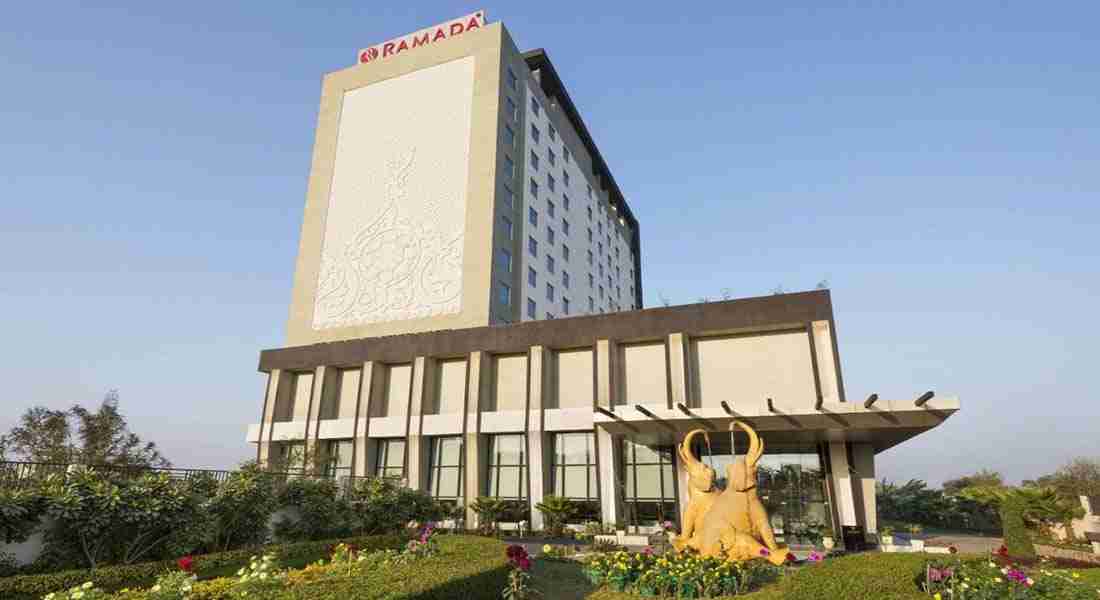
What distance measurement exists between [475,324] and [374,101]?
24.0 metres

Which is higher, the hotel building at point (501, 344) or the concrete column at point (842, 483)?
the hotel building at point (501, 344)

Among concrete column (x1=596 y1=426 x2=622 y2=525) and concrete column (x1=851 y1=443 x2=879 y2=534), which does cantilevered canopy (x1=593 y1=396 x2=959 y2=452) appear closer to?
concrete column (x1=851 y1=443 x2=879 y2=534)

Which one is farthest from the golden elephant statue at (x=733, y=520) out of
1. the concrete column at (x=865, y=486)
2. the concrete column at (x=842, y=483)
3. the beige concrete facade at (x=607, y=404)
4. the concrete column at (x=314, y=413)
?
the concrete column at (x=314, y=413)

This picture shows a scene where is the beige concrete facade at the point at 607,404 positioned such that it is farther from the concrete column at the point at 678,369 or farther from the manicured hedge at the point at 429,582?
the manicured hedge at the point at 429,582

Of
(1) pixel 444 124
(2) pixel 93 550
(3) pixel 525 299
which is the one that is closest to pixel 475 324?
(3) pixel 525 299

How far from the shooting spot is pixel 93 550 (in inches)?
624

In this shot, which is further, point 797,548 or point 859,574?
point 797,548

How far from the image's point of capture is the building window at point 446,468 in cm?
3688

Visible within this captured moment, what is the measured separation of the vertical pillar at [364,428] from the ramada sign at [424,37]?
29.2 meters

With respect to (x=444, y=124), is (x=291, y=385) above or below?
below

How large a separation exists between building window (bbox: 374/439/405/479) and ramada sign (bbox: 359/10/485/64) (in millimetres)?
33592

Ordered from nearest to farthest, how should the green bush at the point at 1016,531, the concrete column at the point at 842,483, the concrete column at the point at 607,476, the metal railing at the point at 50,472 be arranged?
the metal railing at the point at 50,472
the green bush at the point at 1016,531
the concrete column at the point at 842,483
the concrete column at the point at 607,476

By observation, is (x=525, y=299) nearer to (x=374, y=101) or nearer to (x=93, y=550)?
(x=374, y=101)

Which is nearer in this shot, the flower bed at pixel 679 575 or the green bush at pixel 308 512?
the flower bed at pixel 679 575
